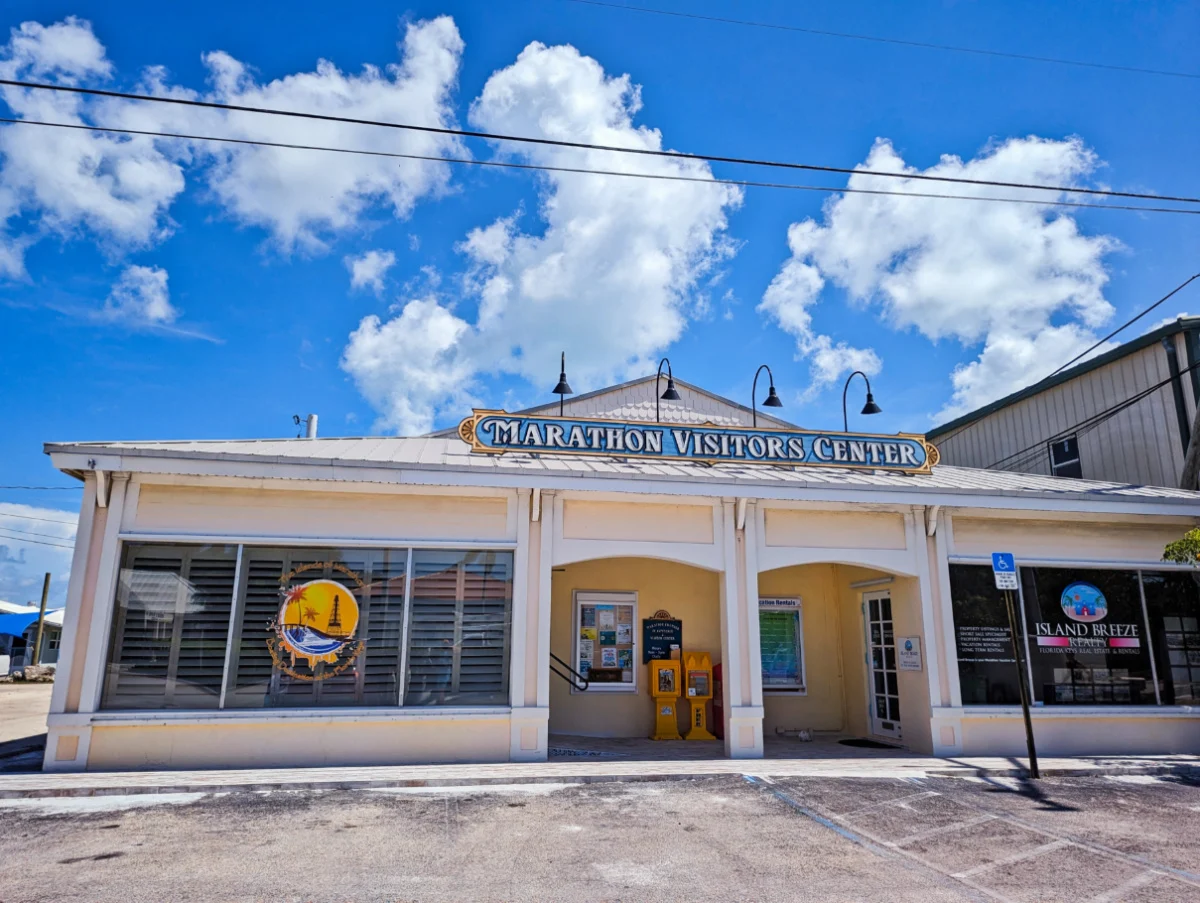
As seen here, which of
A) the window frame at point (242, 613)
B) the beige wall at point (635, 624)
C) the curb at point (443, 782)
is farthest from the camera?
the beige wall at point (635, 624)

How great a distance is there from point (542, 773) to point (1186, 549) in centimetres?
871

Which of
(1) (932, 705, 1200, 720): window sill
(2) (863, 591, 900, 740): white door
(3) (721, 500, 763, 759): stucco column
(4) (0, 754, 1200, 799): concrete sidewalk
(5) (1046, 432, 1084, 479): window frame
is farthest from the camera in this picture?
(5) (1046, 432, 1084, 479): window frame

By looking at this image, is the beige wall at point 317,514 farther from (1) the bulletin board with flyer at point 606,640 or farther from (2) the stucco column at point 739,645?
(1) the bulletin board with flyer at point 606,640

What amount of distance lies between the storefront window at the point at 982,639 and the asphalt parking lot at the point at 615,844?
234 cm

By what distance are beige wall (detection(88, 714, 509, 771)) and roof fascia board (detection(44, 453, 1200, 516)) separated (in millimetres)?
2775

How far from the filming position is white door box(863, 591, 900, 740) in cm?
1188

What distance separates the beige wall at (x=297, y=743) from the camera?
349 inches

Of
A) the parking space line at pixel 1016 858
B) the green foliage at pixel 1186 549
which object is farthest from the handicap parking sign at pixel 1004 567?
the parking space line at pixel 1016 858

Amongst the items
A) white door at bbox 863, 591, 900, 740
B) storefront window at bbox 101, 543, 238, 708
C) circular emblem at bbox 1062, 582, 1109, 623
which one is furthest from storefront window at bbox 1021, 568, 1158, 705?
storefront window at bbox 101, 543, 238, 708

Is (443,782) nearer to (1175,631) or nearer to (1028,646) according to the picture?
(1028,646)

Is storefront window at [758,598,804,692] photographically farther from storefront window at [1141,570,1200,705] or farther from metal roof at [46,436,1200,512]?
storefront window at [1141,570,1200,705]

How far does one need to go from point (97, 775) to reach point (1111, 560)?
13.0m

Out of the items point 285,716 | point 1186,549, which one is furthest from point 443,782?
point 1186,549

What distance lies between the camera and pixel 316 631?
9.53 m
